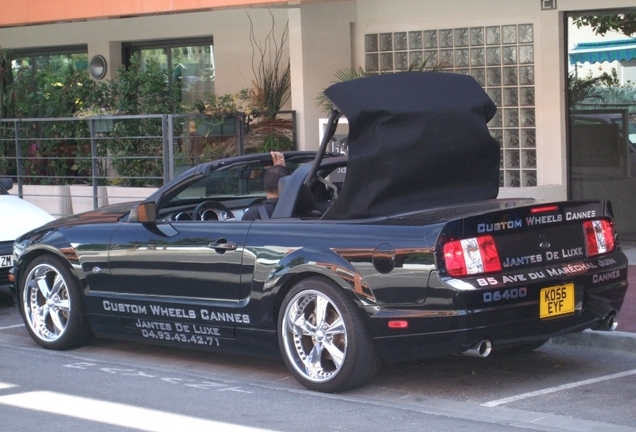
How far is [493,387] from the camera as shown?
6.67 m

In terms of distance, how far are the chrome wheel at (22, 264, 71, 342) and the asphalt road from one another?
193 millimetres

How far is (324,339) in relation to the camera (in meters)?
6.46

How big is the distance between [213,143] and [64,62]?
499 centimetres

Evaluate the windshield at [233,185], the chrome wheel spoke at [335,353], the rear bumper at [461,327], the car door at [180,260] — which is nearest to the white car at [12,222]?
the windshield at [233,185]

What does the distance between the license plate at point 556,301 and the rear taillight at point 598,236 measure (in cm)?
40

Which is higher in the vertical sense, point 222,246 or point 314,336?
point 222,246

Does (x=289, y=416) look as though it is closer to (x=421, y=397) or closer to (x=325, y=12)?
(x=421, y=397)

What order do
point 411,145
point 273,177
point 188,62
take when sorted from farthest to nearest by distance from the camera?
point 188,62 → point 273,177 → point 411,145

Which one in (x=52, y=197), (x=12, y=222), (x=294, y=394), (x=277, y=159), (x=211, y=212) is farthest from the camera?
(x=52, y=197)

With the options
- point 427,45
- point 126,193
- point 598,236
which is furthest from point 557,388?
point 126,193

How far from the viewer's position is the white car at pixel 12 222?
9.66 meters

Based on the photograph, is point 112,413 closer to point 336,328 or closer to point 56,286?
point 336,328

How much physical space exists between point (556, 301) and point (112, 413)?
2.76 meters

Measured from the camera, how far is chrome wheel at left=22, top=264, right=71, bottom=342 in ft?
26.2
